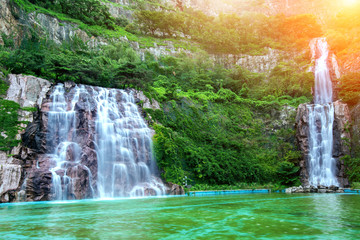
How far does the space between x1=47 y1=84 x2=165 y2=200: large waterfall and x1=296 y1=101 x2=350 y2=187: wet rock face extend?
522 inches

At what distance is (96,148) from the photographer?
15.3m

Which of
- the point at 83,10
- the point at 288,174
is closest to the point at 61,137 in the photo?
the point at 288,174

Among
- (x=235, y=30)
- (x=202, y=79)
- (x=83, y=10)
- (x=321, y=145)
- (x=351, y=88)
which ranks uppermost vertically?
(x=235, y=30)

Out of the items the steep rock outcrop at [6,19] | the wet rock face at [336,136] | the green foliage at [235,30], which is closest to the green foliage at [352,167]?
the wet rock face at [336,136]

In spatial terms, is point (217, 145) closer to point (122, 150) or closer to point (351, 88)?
point (122, 150)

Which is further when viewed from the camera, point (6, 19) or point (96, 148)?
point (6, 19)

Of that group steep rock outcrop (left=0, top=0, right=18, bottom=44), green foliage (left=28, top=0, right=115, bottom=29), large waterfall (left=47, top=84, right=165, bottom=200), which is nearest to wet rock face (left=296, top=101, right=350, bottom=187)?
large waterfall (left=47, top=84, right=165, bottom=200)

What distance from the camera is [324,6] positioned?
54.0 meters

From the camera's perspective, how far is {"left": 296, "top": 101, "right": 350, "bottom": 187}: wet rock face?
2141cm

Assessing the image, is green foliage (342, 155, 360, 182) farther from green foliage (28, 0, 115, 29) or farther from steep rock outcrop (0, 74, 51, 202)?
green foliage (28, 0, 115, 29)

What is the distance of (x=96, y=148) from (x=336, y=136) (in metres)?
19.0

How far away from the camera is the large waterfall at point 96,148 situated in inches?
534

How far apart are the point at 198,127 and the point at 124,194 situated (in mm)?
10078

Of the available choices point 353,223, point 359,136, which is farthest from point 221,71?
point 353,223
